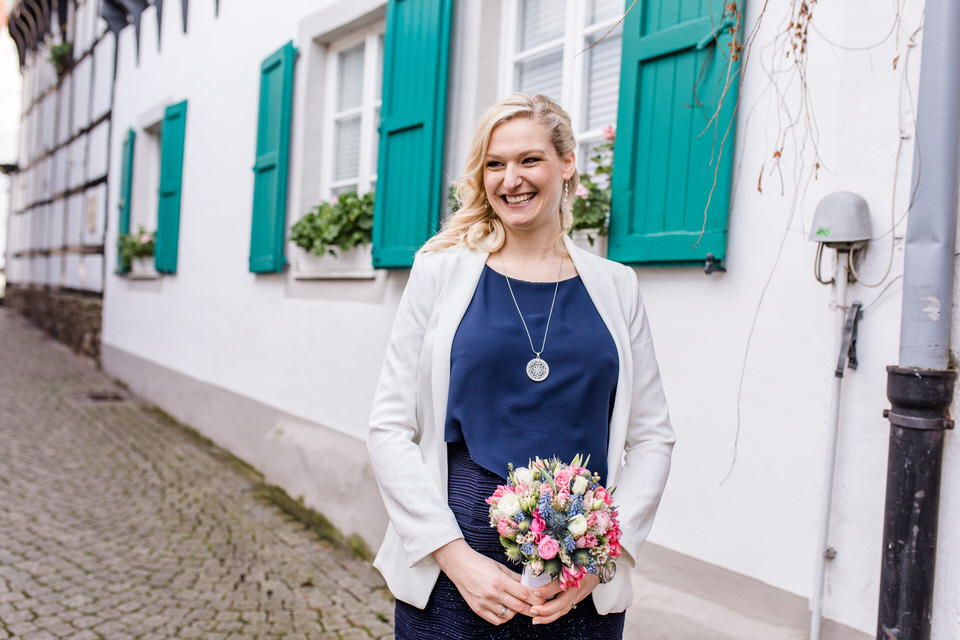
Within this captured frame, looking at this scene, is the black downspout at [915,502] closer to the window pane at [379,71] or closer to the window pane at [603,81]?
the window pane at [603,81]

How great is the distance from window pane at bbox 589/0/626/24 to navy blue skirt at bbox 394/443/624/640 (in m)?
2.45

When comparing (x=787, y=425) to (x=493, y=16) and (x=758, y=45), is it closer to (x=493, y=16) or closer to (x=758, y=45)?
(x=758, y=45)

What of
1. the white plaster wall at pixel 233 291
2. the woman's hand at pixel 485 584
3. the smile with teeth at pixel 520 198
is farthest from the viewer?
the white plaster wall at pixel 233 291

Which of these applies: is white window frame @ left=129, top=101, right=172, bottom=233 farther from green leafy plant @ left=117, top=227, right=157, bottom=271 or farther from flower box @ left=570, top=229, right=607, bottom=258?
flower box @ left=570, top=229, right=607, bottom=258

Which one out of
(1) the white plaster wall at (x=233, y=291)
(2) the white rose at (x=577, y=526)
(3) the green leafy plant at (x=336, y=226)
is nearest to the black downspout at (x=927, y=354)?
(2) the white rose at (x=577, y=526)

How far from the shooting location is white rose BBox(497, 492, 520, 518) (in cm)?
130

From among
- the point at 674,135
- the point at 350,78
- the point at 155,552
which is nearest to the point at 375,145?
the point at 350,78

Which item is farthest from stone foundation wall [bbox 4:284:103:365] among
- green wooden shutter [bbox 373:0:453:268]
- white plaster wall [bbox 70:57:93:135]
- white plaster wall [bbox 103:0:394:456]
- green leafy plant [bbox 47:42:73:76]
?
green wooden shutter [bbox 373:0:453:268]

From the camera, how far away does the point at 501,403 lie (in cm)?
151

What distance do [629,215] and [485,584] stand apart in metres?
1.80

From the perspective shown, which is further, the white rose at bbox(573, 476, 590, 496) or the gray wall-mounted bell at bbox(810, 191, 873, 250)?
the gray wall-mounted bell at bbox(810, 191, 873, 250)

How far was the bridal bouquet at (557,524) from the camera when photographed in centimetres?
128

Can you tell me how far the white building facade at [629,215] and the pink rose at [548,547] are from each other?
4.07 ft

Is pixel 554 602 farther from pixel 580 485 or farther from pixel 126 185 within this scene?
pixel 126 185
